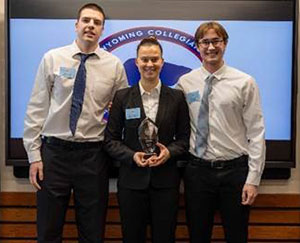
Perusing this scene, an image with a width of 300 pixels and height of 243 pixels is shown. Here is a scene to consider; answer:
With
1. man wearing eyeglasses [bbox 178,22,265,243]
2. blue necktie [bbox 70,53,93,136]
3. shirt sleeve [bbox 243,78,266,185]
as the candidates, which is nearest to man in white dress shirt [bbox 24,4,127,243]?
blue necktie [bbox 70,53,93,136]

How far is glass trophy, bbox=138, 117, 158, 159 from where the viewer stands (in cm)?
249

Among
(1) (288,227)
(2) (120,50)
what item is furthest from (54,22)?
(1) (288,227)

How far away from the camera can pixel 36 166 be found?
2682mm

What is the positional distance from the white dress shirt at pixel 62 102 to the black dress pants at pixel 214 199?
26.4 inches

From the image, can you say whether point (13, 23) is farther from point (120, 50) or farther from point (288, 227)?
point (288, 227)

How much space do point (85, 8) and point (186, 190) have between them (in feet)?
4.31

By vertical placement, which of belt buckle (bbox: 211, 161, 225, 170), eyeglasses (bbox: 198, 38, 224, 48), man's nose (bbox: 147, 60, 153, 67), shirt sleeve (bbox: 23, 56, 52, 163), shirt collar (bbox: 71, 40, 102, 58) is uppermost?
eyeglasses (bbox: 198, 38, 224, 48)

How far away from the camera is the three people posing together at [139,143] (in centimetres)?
256

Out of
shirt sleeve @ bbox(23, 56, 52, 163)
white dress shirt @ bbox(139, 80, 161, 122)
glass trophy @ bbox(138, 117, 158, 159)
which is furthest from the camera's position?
shirt sleeve @ bbox(23, 56, 52, 163)

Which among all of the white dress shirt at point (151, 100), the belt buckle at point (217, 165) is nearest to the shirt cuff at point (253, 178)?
the belt buckle at point (217, 165)

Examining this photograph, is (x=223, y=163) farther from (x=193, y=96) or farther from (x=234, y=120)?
(x=193, y=96)

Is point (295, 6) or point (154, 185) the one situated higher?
point (295, 6)

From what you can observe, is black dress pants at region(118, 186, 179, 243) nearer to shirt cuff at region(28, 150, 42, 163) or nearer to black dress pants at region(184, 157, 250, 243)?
black dress pants at region(184, 157, 250, 243)

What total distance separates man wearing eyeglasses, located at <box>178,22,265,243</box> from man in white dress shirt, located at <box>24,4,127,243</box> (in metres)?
0.59
